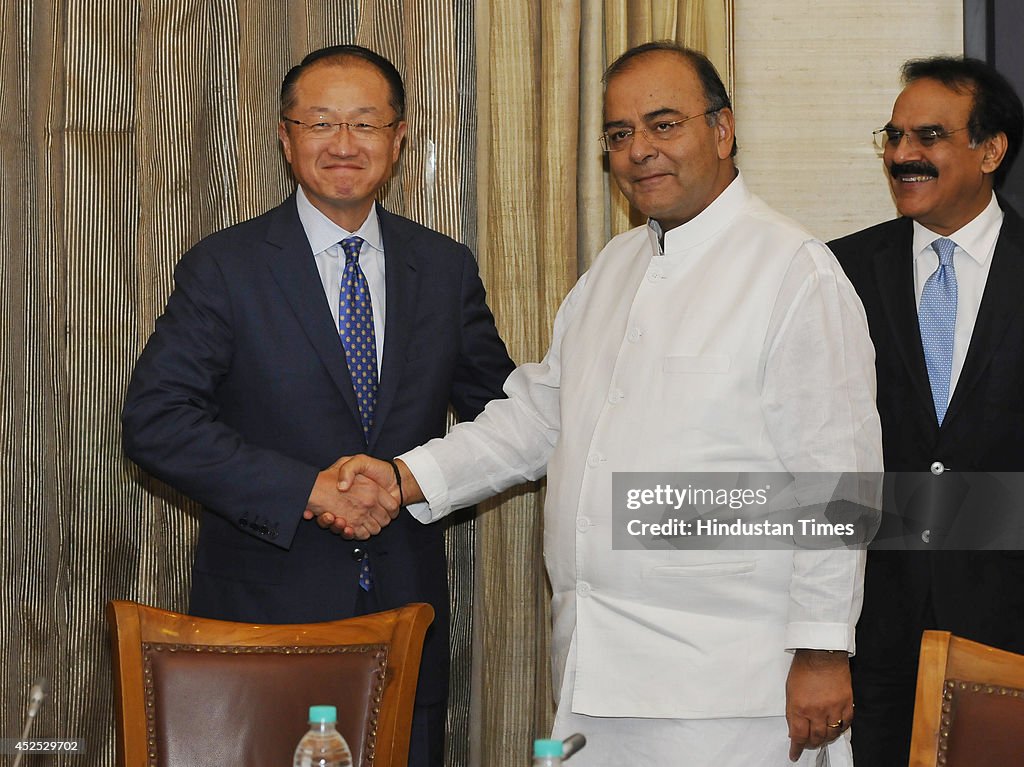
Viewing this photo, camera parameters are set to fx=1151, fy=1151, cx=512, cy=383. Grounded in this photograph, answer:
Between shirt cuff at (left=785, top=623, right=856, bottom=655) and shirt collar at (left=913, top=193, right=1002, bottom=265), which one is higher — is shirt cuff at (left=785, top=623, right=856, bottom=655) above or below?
below

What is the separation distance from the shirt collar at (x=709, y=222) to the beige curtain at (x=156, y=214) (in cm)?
69

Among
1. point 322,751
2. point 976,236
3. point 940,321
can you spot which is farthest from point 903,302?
point 322,751

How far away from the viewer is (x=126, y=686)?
5.63ft

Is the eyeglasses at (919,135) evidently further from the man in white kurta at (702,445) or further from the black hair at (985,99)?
the man in white kurta at (702,445)

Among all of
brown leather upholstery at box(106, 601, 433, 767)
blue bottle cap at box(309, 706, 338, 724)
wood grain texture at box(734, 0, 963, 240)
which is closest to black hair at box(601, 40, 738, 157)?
wood grain texture at box(734, 0, 963, 240)

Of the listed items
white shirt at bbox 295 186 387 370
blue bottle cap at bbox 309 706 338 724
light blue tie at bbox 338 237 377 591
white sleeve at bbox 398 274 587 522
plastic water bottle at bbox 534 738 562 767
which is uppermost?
white shirt at bbox 295 186 387 370

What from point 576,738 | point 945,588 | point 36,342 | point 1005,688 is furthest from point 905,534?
point 36,342

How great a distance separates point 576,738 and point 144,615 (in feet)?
2.60

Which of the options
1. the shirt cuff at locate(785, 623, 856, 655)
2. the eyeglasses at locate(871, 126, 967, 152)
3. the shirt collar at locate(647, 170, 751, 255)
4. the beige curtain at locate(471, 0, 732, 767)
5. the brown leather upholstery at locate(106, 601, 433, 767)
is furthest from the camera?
the beige curtain at locate(471, 0, 732, 767)

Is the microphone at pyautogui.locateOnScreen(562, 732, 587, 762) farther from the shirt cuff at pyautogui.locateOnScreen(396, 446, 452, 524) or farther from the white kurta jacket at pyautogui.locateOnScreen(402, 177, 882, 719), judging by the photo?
the shirt cuff at pyautogui.locateOnScreen(396, 446, 452, 524)

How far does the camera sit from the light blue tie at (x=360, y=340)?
236 centimetres

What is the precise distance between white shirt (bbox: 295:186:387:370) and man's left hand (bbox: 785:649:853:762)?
3.36 feet

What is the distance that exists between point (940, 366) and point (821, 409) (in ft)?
1.87

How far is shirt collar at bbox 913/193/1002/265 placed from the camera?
95.0 inches
